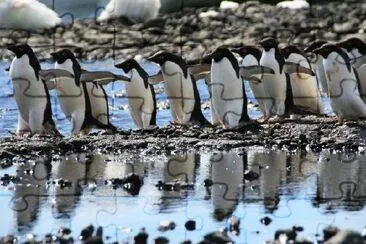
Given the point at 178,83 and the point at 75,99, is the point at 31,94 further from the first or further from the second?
the point at 178,83

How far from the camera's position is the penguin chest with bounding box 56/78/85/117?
13.2 m

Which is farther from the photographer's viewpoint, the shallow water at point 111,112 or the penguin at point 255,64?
the shallow water at point 111,112

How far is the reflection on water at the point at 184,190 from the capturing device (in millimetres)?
8258

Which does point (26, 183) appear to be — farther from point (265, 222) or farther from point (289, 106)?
point (289, 106)

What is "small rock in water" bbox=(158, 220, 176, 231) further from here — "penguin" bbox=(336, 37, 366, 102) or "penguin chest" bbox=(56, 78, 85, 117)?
"penguin" bbox=(336, 37, 366, 102)

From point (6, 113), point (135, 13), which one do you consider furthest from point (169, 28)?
point (6, 113)

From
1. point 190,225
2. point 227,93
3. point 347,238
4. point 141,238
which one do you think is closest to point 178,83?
point 227,93

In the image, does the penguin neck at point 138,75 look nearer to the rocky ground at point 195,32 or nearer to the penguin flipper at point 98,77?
the penguin flipper at point 98,77

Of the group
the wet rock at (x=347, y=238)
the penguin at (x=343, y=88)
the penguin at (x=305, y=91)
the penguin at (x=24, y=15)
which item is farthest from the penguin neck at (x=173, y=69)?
the penguin at (x=24, y=15)

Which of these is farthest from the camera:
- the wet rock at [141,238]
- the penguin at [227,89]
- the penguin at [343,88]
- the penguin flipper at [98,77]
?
the penguin flipper at [98,77]

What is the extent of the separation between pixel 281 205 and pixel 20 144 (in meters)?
3.47

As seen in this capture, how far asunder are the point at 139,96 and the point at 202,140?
1957 mm

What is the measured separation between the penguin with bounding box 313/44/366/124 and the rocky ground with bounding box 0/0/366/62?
1040 cm

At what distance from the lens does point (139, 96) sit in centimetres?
1367
